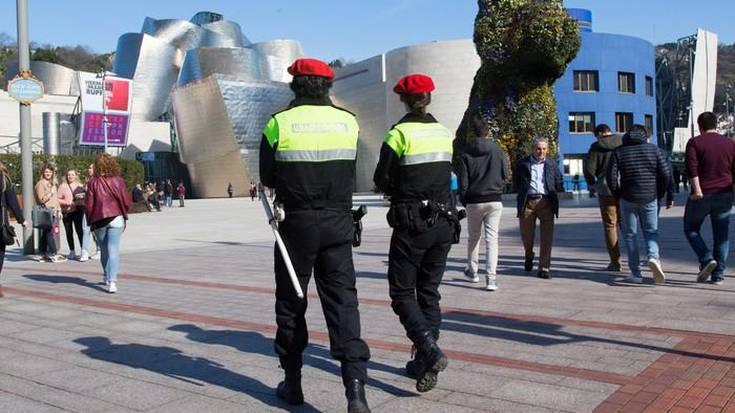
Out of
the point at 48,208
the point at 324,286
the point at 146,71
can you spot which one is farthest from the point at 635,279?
the point at 146,71

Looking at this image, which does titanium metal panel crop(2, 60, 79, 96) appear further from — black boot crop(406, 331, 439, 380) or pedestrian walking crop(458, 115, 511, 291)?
black boot crop(406, 331, 439, 380)

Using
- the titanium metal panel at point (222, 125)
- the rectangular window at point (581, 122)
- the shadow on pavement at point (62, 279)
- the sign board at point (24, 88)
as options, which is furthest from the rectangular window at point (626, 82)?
the shadow on pavement at point (62, 279)

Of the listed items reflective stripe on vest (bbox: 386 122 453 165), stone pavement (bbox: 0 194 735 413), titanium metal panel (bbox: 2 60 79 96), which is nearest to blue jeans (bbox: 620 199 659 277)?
stone pavement (bbox: 0 194 735 413)

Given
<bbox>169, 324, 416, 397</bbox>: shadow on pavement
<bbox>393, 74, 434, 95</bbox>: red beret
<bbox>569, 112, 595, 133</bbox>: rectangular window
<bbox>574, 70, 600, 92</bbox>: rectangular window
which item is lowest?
<bbox>169, 324, 416, 397</bbox>: shadow on pavement

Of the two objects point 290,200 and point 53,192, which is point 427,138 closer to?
point 290,200

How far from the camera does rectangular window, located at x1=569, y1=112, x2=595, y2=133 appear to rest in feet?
156

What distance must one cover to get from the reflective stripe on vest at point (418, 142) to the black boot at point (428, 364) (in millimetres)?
1003

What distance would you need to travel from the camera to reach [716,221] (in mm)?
7082

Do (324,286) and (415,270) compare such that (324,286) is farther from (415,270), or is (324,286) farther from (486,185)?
(486,185)

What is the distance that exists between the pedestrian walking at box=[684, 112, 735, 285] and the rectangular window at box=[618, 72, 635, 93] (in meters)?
44.5

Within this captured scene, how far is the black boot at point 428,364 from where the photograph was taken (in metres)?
3.72

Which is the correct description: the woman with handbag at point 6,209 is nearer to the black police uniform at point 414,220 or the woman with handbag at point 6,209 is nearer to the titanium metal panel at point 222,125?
the black police uniform at point 414,220

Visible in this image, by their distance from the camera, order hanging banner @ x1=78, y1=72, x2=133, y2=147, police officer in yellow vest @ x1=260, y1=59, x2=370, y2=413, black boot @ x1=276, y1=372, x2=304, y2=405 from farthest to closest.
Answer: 1. hanging banner @ x1=78, y1=72, x2=133, y2=147
2. black boot @ x1=276, y1=372, x2=304, y2=405
3. police officer in yellow vest @ x1=260, y1=59, x2=370, y2=413

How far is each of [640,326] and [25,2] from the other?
37.2 ft
